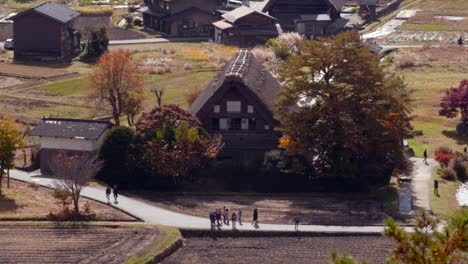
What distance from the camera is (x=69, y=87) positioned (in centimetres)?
6406

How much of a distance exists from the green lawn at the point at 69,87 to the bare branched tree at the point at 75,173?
1981 cm

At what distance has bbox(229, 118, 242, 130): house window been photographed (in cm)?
4758

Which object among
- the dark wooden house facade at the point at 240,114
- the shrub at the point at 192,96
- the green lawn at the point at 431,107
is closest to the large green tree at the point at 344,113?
the dark wooden house facade at the point at 240,114

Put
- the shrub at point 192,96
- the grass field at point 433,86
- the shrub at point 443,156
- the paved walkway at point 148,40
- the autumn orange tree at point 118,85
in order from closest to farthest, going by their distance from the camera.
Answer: the shrub at point 443,156, the grass field at point 433,86, the autumn orange tree at point 118,85, the shrub at point 192,96, the paved walkway at point 148,40

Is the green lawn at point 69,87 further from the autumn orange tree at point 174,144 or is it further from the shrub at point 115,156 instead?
the shrub at point 115,156

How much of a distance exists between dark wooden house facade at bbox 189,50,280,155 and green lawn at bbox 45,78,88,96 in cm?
1650

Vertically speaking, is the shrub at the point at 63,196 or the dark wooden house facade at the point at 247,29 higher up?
the dark wooden house facade at the point at 247,29

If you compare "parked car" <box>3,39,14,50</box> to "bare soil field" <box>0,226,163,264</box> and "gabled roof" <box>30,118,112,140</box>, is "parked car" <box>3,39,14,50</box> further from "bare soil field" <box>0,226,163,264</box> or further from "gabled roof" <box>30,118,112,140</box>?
"bare soil field" <box>0,226,163,264</box>

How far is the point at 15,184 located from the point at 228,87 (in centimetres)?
1045

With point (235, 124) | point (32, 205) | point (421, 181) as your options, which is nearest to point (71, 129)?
point (32, 205)

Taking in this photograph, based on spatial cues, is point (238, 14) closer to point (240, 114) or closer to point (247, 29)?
point (247, 29)

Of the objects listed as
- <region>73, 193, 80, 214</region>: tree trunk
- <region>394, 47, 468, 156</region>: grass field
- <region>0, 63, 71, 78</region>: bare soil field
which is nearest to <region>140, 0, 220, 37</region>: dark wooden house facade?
<region>0, 63, 71, 78</region>: bare soil field

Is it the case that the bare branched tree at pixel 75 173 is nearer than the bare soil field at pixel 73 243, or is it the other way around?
the bare soil field at pixel 73 243

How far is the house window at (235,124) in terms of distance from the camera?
47578mm
